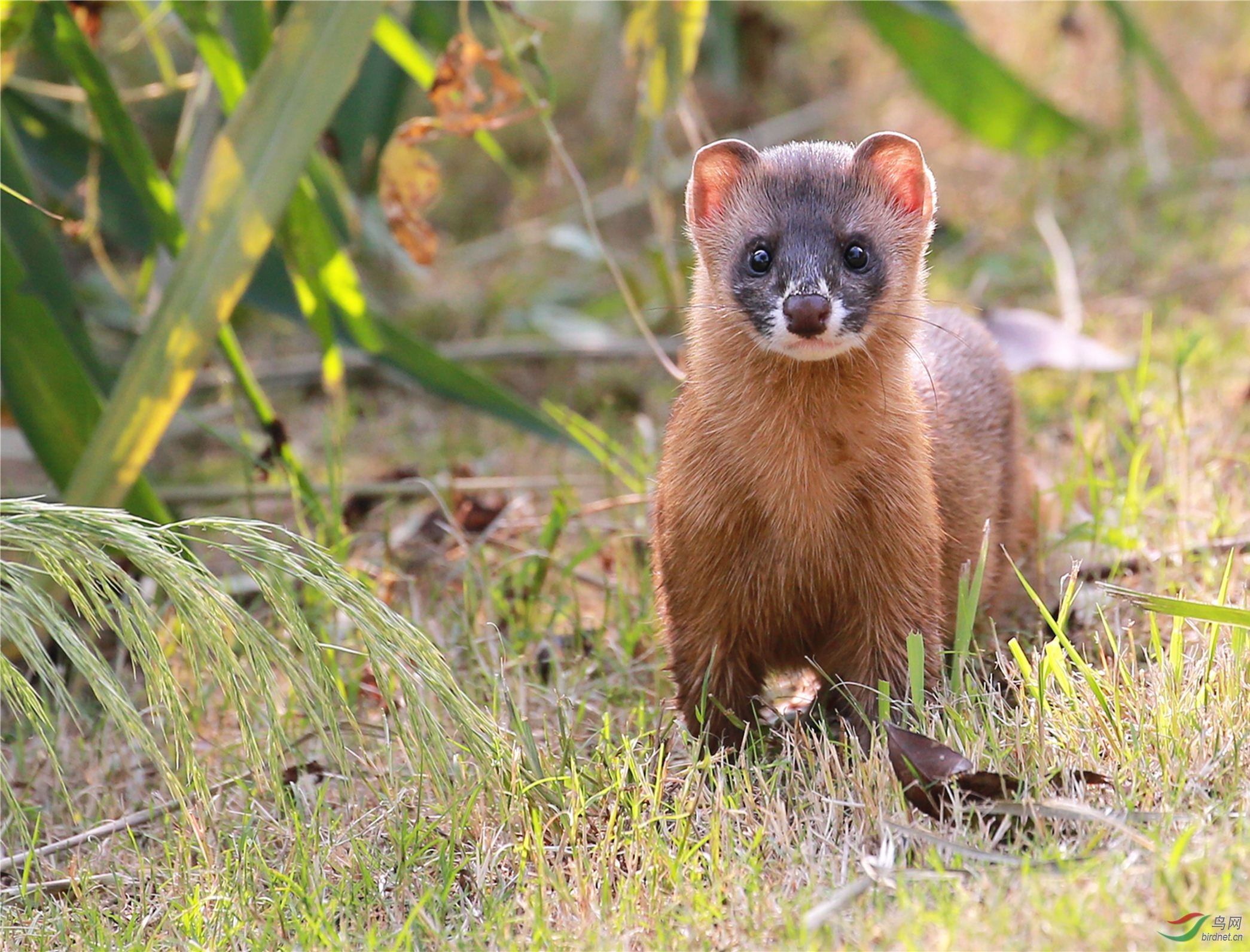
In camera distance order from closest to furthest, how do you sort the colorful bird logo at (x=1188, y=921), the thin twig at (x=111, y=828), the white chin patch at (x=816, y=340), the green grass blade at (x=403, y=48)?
the colorful bird logo at (x=1188, y=921)
the white chin patch at (x=816, y=340)
the thin twig at (x=111, y=828)
the green grass blade at (x=403, y=48)

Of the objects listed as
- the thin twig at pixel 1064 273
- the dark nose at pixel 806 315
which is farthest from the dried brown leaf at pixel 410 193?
the thin twig at pixel 1064 273

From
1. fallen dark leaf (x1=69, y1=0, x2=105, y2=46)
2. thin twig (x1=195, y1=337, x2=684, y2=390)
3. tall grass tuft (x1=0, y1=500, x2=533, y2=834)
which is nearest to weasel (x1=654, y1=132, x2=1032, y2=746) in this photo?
tall grass tuft (x1=0, y1=500, x2=533, y2=834)

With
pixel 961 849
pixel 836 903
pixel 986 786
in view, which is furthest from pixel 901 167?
pixel 836 903

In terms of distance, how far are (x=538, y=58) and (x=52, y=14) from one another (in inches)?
41.4

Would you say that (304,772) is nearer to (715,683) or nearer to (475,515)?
(715,683)

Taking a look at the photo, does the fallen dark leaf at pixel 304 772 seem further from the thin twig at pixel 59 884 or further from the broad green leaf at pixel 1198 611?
the broad green leaf at pixel 1198 611

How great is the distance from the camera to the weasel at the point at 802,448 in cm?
242

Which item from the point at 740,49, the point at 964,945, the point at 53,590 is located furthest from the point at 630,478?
the point at 740,49

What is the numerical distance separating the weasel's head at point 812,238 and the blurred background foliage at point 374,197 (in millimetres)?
595

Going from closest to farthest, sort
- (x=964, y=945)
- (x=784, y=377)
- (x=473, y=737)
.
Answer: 1. (x=964, y=945)
2. (x=473, y=737)
3. (x=784, y=377)

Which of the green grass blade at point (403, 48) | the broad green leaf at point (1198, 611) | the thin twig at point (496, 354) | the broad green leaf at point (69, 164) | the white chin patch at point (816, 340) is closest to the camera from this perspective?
the broad green leaf at point (1198, 611)

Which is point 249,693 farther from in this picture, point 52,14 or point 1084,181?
point 1084,181

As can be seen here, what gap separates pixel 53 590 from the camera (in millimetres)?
2938

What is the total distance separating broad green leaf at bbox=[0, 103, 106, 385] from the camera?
10.0 feet
